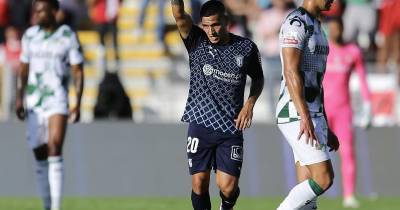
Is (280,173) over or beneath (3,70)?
beneath

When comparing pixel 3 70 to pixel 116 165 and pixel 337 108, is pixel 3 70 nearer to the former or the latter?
pixel 116 165

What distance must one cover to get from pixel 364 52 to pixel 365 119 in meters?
6.67

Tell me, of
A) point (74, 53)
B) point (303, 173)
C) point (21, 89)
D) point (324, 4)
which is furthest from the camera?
point (21, 89)

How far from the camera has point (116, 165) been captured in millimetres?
20828

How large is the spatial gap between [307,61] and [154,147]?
9805mm

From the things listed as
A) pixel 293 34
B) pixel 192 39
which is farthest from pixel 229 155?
pixel 293 34

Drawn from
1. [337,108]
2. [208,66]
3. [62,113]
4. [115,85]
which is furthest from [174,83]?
[208,66]

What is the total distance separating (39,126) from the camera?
1565cm

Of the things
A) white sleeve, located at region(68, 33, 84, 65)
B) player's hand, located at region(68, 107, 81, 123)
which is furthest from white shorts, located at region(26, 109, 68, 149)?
white sleeve, located at region(68, 33, 84, 65)

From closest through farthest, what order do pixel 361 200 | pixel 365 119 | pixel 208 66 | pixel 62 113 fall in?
pixel 208 66
pixel 62 113
pixel 365 119
pixel 361 200

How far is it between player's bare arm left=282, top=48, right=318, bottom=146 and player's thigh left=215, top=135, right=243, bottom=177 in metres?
1.28

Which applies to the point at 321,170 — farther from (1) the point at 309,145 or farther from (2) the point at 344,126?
(2) the point at 344,126

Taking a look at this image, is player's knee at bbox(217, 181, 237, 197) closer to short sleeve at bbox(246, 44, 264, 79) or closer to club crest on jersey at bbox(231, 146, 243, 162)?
club crest on jersey at bbox(231, 146, 243, 162)

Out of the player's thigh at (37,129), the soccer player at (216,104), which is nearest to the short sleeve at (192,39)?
the soccer player at (216,104)
